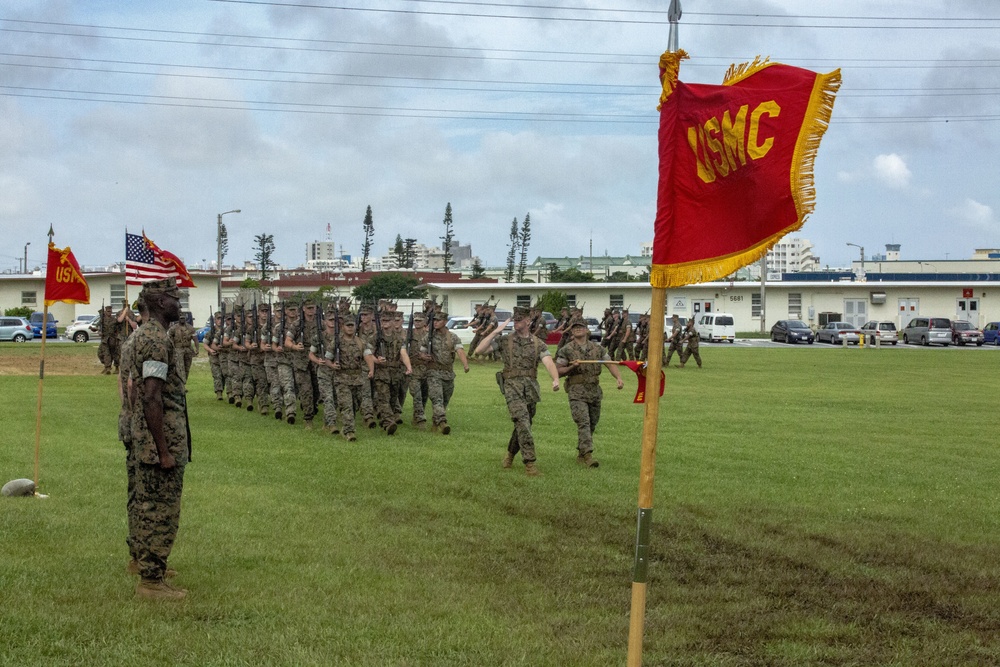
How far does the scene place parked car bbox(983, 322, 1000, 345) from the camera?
2463 inches

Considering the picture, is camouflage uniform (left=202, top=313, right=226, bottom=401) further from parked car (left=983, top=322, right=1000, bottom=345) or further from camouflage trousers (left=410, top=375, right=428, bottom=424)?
parked car (left=983, top=322, right=1000, bottom=345)

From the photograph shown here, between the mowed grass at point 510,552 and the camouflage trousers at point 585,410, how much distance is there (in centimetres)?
46

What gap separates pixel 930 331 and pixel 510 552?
57203 mm

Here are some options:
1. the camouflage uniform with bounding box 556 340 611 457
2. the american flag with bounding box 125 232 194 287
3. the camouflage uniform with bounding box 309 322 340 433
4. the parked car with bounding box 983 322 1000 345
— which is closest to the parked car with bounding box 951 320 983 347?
the parked car with bounding box 983 322 1000 345

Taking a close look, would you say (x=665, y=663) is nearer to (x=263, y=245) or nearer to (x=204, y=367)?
(x=204, y=367)

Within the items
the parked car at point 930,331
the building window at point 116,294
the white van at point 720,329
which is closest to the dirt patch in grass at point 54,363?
the building window at point 116,294

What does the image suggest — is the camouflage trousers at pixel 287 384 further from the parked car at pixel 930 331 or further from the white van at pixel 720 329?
the parked car at pixel 930 331

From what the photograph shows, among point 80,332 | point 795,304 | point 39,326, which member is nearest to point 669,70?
point 80,332

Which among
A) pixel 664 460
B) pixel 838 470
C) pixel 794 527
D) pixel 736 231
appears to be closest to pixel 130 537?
pixel 736 231

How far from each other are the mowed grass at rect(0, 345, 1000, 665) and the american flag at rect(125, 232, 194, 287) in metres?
2.58

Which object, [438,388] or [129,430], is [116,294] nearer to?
[438,388]

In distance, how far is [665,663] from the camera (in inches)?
251

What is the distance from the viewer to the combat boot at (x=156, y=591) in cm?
754

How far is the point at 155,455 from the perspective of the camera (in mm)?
7484
